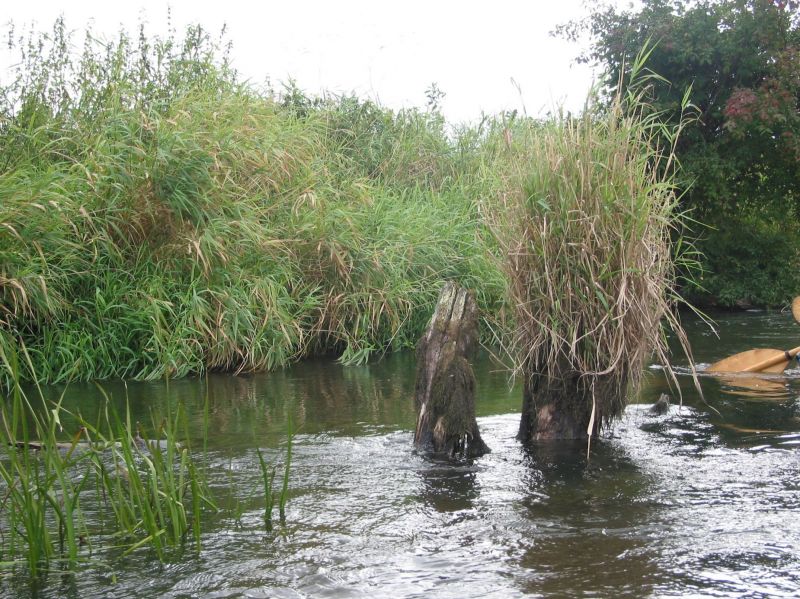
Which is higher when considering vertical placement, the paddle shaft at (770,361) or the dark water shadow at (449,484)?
the paddle shaft at (770,361)

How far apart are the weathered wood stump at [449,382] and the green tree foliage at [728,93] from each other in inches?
432

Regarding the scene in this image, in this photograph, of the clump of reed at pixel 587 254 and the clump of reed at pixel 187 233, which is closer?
the clump of reed at pixel 587 254

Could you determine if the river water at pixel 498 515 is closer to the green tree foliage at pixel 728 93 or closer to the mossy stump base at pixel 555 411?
the mossy stump base at pixel 555 411

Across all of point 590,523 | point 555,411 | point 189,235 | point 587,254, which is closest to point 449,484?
point 590,523

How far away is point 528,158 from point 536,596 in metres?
2.75

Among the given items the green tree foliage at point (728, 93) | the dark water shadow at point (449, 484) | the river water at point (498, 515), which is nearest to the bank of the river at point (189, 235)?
the river water at point (498, 515)

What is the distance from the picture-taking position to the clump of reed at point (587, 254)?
Result: 488cm

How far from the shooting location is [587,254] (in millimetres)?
4906

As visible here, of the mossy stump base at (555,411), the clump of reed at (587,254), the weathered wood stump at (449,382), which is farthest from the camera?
the mossy stump base at (555,411)

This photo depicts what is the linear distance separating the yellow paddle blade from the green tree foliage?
7.24m

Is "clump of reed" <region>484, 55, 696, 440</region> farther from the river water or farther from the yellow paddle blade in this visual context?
the yellow paddle blade

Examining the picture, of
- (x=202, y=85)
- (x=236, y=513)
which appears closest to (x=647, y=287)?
(x=236, y=513)

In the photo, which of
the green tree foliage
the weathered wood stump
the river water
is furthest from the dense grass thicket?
the green tree foliage

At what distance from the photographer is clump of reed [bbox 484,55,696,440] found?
4.88m
